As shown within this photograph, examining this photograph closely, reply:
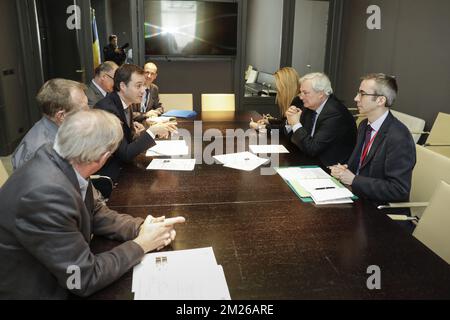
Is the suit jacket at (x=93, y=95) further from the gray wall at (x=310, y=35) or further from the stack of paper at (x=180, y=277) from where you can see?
the gray wall at (x=310, y=35)

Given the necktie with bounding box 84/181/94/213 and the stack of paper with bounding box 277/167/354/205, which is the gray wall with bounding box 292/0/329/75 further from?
the necktie with bounding box 84/181/94/213

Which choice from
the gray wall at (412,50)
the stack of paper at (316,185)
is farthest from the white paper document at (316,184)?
the gray wall at (412,50)

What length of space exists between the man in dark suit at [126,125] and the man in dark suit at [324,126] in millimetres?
972

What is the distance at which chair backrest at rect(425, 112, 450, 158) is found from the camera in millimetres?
3690

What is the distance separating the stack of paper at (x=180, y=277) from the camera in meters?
1.13

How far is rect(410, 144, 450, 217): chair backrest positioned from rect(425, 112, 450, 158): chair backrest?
4.86ft

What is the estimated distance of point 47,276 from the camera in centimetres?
118

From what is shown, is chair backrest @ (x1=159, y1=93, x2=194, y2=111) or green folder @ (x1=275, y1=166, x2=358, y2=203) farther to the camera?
chair backrest @ (x1=159, y1=93, x2=194, y2=111)

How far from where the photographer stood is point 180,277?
121 centimetres

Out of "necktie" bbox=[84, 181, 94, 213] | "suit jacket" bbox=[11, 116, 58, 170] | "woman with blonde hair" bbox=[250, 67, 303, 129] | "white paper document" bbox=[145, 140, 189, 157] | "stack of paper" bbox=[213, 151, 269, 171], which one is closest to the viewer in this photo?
"necktie" bbox=[84, 181, 94, 213]

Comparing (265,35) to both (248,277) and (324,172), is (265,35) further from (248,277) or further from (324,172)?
(248,277)

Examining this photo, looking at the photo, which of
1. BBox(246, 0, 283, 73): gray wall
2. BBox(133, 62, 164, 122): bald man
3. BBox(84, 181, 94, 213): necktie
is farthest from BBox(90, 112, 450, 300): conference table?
BBox(246, 0, 283, 73): gray wall

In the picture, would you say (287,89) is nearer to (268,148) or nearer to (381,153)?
(268,148)

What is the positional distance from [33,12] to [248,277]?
551cm
